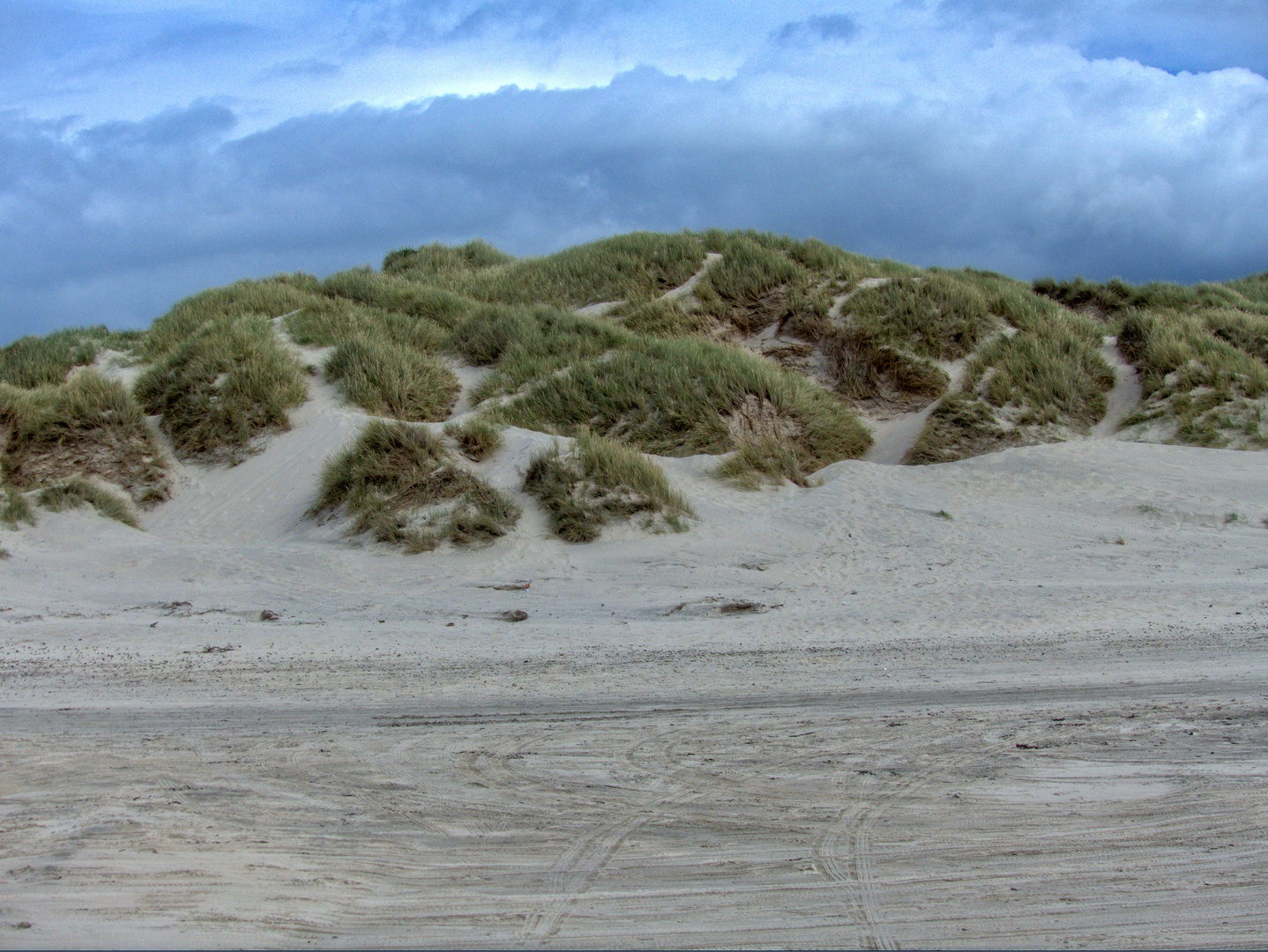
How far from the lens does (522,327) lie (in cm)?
1419

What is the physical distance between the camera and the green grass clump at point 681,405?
39.4 ft

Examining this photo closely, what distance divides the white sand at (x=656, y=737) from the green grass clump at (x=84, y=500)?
0.82m

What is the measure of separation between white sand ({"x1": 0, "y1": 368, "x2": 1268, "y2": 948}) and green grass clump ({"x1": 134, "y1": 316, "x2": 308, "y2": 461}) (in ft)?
9.53

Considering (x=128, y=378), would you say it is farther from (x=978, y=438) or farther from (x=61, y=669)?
(x=978, y=438)

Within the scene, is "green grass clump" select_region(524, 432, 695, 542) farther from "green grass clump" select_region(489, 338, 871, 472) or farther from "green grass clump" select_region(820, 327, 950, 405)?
"green grass clump" select_region(820, 327, 950, 405)

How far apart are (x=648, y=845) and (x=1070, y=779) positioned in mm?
1836

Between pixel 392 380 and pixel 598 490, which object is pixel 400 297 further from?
pixel 598 490

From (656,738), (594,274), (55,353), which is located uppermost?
(594,274)

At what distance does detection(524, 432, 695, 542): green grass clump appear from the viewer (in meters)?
9.55

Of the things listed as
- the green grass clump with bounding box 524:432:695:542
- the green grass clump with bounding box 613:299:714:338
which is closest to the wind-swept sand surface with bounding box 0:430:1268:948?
the green grass clump with bounding box 524:432:695:542

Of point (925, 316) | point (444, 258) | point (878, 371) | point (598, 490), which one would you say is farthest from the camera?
point (444, 258)

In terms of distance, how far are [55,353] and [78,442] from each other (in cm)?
440

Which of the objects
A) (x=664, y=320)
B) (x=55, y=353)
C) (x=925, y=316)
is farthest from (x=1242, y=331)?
(x=55, y=353)

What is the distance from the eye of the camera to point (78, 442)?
11805 mm
